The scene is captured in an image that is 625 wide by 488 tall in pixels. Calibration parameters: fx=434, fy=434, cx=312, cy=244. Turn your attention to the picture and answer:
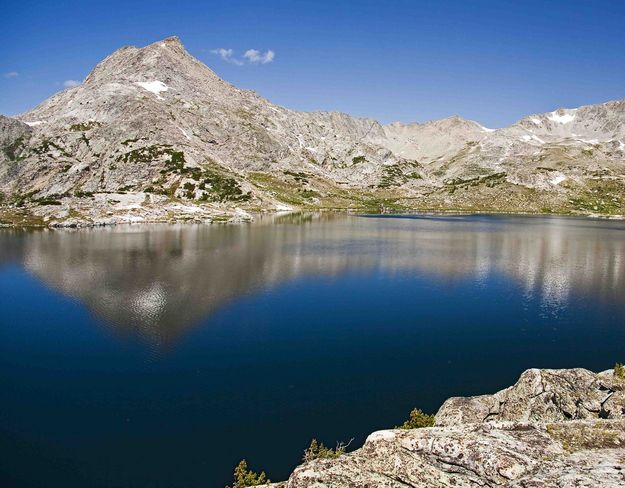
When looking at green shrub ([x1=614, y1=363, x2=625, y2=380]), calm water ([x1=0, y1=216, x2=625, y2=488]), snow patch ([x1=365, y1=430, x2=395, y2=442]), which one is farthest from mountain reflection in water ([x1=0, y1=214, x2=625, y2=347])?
snow patch ([x1=365, y1=430, x2=395, y2=442])

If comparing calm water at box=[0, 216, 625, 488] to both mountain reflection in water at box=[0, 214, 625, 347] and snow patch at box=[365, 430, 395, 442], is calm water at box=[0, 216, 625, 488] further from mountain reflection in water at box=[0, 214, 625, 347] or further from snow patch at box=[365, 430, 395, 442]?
snow patch at box=[365, 430, 395, 442]

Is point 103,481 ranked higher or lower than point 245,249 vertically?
lower

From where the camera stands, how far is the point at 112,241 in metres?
126

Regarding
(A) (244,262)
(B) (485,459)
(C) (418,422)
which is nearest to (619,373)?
(C) (418,422)

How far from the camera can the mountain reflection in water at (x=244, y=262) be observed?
210 ft

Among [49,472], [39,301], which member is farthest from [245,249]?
[49,472]

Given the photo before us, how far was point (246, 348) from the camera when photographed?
46.4 meters

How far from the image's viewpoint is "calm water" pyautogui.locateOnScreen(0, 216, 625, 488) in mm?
29844

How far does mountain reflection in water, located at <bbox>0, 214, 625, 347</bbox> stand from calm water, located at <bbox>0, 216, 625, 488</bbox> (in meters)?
0.62

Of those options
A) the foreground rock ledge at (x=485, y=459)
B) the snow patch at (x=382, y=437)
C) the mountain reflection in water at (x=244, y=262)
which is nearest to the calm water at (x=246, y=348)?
the mountain reflection in water at (x=244, y=262)

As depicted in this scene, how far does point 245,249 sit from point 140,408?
80.5 metres

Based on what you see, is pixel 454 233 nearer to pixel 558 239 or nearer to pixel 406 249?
pixel 558 239

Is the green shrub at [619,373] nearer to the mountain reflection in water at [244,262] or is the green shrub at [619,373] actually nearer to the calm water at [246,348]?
the calm water at [246,348]

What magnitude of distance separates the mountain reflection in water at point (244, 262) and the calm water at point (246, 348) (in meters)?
0.62
